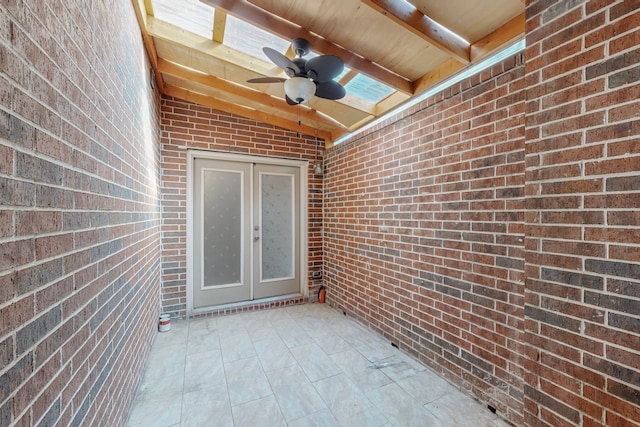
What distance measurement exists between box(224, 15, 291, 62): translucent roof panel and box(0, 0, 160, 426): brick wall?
2.28 feet

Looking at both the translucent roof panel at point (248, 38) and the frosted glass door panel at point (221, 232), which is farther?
the frosted glass door panel at point (221, 232)

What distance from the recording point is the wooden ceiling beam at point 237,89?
282cm

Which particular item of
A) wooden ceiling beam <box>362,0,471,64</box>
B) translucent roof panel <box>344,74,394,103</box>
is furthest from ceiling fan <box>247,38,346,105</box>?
translucent roof panel <box>344,74,394,103</box>

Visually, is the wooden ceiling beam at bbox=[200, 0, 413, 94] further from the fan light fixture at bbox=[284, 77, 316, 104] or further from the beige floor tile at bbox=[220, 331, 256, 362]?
the beige floor tile at bbox=[220, 331, 256, 362]

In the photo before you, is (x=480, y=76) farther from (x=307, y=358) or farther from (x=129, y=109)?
(x=307, y=358)

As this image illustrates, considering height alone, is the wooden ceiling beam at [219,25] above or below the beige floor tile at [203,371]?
above

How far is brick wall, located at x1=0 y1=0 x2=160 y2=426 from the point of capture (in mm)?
Answer: 677

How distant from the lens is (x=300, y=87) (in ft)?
6.66

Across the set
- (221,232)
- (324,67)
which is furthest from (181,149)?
(324,67)

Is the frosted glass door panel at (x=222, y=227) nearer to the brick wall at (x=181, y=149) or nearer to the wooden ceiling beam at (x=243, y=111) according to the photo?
the brick wall at (x=181, y=149)

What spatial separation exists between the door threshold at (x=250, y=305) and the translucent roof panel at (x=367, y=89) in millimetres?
2878

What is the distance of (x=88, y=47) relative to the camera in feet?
3.79

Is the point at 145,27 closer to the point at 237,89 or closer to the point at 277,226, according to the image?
the point at 237,89

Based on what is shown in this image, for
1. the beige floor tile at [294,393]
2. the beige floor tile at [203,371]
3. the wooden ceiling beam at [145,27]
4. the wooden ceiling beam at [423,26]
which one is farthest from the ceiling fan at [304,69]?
the beige floor tile at [203,371]
